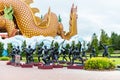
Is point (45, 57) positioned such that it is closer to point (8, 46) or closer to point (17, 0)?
point (8, 46)

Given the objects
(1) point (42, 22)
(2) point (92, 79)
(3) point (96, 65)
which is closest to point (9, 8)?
(1) point (42, 22)

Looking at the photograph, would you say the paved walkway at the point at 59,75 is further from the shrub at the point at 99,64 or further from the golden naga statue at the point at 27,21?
the golden naga statue at the point at 27,21

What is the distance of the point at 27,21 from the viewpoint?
1310 inches

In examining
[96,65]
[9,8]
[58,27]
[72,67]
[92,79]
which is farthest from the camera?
A: [58,27]

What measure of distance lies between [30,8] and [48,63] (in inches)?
771

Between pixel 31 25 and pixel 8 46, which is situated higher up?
pixel 31 25

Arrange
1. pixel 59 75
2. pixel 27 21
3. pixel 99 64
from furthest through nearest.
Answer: pixel 27 21
pixel 99 64
pixel 59 75

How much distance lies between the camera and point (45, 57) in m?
15.3

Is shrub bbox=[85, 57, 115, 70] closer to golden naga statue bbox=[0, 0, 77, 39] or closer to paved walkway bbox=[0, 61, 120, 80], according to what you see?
paved walkway bbox=[0, 61, 120, 80]

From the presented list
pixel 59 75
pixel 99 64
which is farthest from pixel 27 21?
pixel 59 75

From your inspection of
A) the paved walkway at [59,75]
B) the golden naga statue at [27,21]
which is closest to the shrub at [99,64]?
the paved walkway at [59,75]

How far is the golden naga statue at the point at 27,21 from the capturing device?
3272cm

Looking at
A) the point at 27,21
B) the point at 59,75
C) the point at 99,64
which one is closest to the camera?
the point at 59,75

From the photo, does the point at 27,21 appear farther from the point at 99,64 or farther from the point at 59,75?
the point at 59,75
